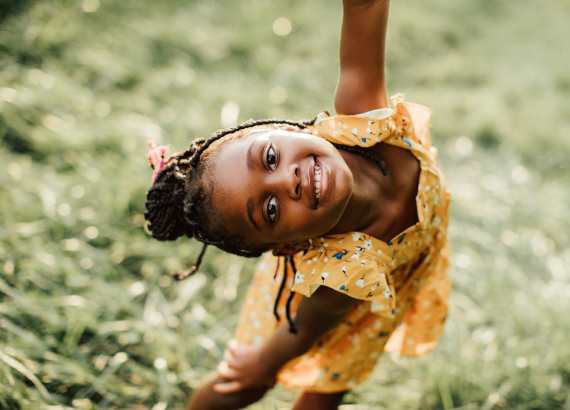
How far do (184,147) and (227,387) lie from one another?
1.59 metres

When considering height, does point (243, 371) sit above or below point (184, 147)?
below

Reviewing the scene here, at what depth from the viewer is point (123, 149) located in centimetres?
323

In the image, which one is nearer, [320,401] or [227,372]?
[227,372]

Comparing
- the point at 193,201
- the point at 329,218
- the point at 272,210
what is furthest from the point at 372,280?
the point at 193,201

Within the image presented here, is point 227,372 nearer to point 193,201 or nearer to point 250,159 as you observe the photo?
point 193,201

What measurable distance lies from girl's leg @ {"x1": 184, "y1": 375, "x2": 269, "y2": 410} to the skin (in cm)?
7

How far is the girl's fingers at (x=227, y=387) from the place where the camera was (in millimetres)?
2020

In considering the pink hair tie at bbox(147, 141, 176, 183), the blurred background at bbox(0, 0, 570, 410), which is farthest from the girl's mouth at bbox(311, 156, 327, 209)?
the blurred background at bbox(0, 0, 570, 410)

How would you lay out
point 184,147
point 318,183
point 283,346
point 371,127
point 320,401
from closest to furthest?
1. point 318,183
2. point 371,127
3. point 283,346
4. point 320,401
5. point 184,147

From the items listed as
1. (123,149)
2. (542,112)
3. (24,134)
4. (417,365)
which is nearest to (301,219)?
(417,365)

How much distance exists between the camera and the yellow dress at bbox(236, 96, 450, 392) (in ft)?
5.52

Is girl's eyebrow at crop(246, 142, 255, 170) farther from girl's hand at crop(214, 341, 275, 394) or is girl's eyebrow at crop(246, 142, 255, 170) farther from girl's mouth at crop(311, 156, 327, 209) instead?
girl's hand at crop(214, 341, 275, 394)

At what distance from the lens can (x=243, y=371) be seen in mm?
1985

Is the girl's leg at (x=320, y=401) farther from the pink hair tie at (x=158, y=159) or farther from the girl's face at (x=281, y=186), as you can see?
the pink hair tie at (x=158, y=159)
